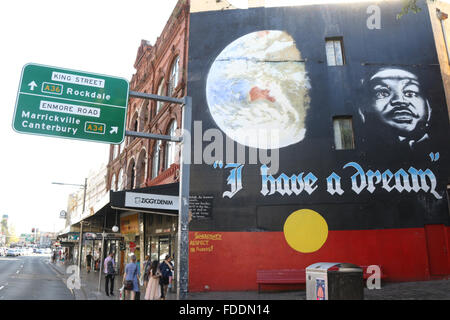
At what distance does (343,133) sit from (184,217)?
34.6 ft

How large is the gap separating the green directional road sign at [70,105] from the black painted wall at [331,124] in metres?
7.24

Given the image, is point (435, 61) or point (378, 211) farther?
point (435, 61)

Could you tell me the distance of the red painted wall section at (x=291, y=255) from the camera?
1371 centimetres

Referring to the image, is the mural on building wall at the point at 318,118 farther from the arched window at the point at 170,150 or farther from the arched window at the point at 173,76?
the arched window at the point at 170,150

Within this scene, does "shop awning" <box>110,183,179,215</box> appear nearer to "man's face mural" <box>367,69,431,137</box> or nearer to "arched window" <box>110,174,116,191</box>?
"man's face mural" <box>367,69,431,137</box>

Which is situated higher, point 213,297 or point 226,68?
point 226,68

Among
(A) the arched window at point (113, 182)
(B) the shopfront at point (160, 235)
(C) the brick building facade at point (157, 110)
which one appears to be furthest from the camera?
(A) the arched window at point (113, 182)

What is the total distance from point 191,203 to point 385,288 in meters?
8.04

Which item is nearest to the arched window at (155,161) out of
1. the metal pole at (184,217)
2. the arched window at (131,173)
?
the arched window at (131,173)

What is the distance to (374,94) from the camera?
1537 cm

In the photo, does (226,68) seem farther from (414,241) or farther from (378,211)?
(414,241)

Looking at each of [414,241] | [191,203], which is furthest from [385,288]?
[191,203]

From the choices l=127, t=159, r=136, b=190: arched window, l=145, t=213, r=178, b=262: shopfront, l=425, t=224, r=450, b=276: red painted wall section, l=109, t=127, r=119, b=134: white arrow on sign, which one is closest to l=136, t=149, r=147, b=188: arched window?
l=127, t=159, r=136, b=190: arched window
